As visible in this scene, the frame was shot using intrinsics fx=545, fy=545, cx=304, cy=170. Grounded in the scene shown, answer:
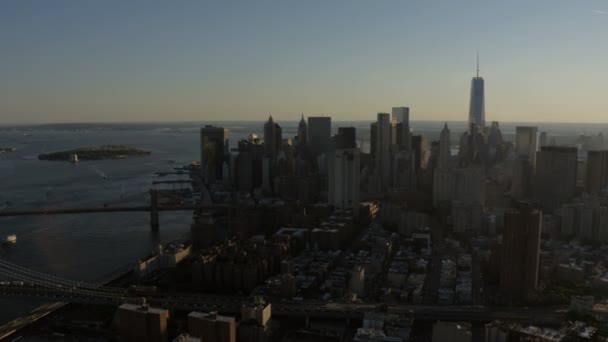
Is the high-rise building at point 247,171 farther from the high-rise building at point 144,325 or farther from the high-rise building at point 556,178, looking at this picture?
the high-rise building at point 144,325

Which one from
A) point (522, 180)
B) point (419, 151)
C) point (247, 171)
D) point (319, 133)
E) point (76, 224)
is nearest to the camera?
point (76, 224)

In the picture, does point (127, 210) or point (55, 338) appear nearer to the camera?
point (55, 338)

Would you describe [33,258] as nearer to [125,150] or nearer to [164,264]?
[164,264]

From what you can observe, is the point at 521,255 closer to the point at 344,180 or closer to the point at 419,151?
the point at 344,180

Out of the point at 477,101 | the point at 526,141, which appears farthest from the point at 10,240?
the point at 477,101

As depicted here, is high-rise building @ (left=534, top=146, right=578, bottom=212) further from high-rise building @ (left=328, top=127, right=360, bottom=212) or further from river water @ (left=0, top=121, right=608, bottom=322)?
river water @ (left=0, top=121, right=608, bottom=322)

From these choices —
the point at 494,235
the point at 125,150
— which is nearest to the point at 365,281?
the point at 494,235

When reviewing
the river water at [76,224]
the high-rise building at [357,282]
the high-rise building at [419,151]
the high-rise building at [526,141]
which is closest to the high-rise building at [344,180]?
the river water at [76,224]
